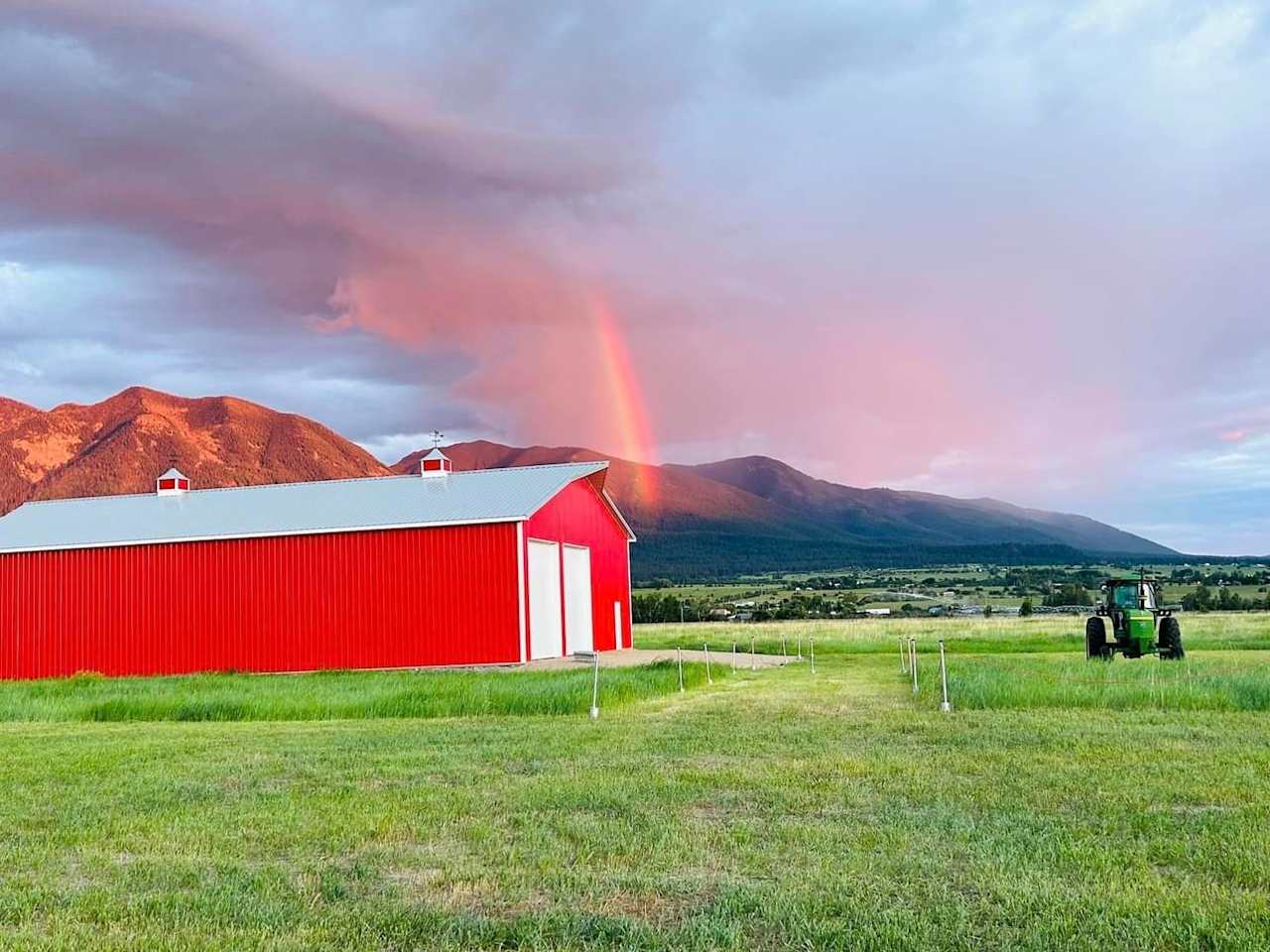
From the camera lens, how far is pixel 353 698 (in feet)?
66.6

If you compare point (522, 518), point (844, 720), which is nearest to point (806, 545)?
point (522, 518)

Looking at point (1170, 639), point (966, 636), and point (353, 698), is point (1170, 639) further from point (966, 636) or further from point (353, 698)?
point (353, 698)

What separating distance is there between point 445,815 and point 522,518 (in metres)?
23.8

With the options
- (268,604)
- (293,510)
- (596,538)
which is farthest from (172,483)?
(596,538)

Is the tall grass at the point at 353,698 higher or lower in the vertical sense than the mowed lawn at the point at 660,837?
lower

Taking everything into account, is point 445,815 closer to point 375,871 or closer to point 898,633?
point 375,871

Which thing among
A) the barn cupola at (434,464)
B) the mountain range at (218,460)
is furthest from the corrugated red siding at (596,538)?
the mountain range at (218,460)

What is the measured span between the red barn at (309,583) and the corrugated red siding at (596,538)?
161mm

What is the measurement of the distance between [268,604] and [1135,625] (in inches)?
929

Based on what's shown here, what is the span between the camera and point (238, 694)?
2162 cm

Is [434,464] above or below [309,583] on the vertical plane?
above

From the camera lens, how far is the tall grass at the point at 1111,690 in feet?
54.5

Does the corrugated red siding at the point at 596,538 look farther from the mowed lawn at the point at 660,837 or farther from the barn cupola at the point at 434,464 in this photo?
the mowed lawn at the point at 660,837

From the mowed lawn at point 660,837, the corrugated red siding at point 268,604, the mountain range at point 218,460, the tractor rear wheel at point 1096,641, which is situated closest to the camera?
the mowed lawn at point 660,837
